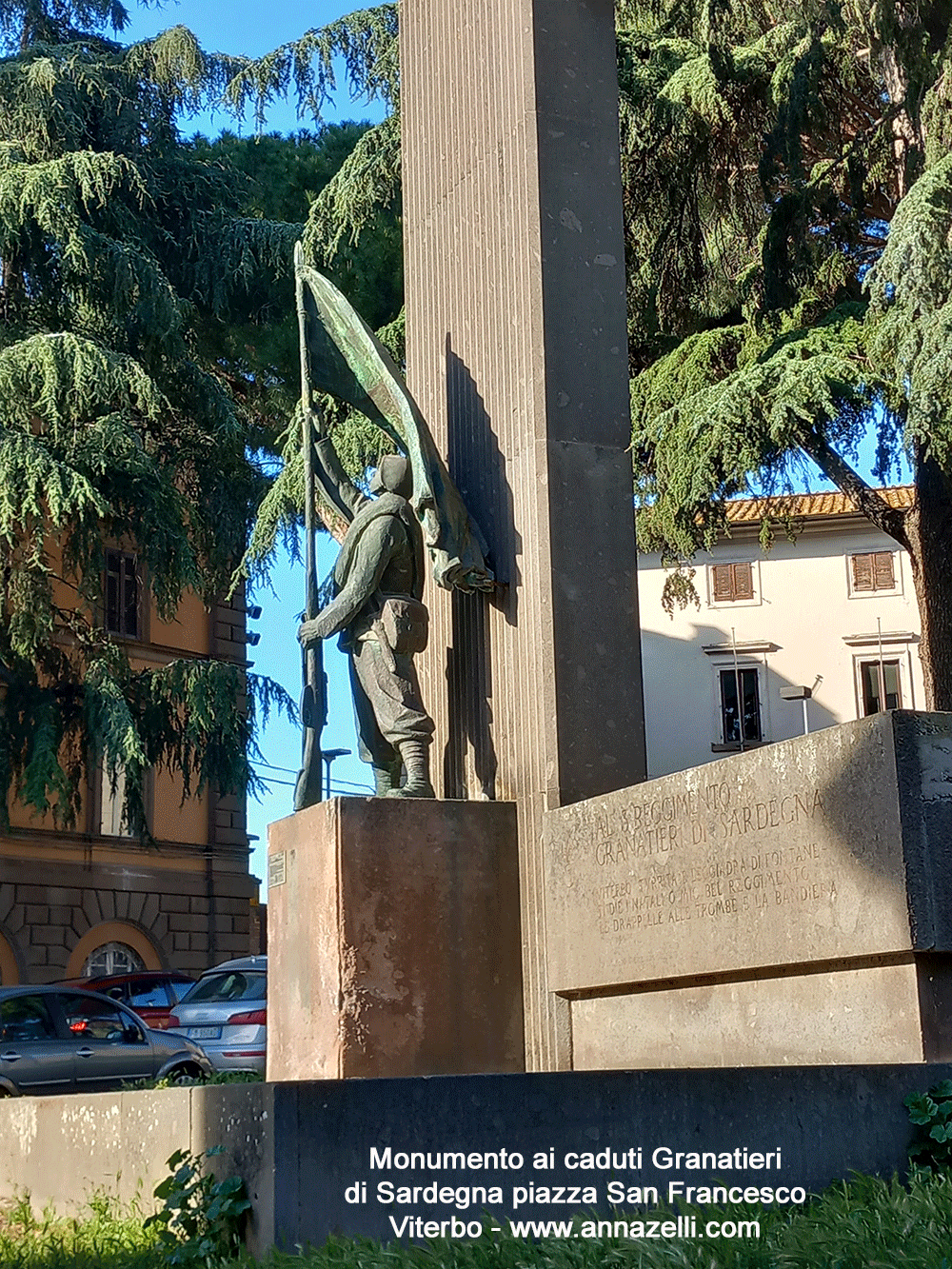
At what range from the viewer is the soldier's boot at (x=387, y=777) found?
326 inches

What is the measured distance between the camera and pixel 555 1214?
491 centimetres

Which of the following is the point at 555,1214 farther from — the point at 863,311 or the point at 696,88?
the point at 696,88

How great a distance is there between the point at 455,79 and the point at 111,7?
62.8ft

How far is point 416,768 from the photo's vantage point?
8047 millimetres

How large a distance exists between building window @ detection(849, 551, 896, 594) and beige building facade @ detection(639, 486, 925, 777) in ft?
0.08

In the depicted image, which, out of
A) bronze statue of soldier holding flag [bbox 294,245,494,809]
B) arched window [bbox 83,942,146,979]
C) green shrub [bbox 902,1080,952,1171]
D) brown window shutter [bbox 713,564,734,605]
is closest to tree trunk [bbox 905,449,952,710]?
bronze statue of soldier holding flag [bbox 294,245,494,809]

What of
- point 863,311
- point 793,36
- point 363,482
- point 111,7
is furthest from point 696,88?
point 111,7

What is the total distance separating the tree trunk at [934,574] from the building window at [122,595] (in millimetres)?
19119

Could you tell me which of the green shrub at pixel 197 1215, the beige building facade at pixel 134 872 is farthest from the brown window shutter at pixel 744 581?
the green shrub at pixel 197 1215

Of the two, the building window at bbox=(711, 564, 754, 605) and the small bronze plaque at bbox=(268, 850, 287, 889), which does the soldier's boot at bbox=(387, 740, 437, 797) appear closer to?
the small bronze plaque at bbox=(268, 850, 287, 889)

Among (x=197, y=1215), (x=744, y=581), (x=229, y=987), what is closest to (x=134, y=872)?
(x=229, y=987)

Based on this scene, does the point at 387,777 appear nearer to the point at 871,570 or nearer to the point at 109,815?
the point at 109,815

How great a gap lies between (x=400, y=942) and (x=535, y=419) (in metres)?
2.53

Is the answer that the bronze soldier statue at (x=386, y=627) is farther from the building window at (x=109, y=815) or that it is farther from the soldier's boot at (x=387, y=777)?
the building window at (x=109, y=815)
